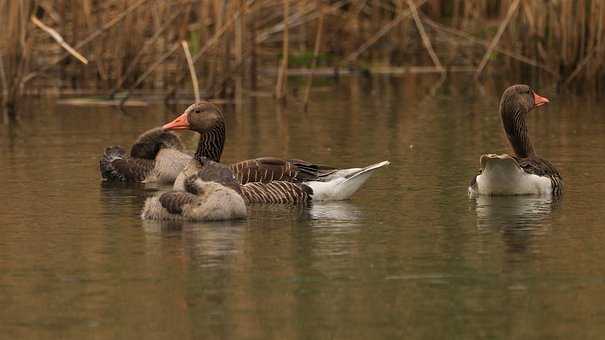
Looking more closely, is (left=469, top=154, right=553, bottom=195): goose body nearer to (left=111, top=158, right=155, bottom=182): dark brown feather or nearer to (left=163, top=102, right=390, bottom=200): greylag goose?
(left=163, top=102, right=390, bottom=200): greylag goose

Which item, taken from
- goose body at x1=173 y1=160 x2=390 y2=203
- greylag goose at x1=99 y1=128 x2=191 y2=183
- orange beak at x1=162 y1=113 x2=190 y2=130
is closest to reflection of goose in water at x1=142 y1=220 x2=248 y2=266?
goose body at x1=173 y1=160 x2=390 y2=203

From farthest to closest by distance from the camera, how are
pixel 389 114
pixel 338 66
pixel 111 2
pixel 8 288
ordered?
pixel 338 66 → pixel 111 2 → pixel 389 114 → pixel 8 288

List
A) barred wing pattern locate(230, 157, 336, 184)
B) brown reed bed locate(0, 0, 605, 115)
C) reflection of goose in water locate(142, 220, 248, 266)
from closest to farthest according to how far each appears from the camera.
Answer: reflection of goose in water locate(142, 220, 248, 266) → barred wing pattern locate(230, 157, 336, 184) → brown reed bed locate(0, 0, 605, 115)

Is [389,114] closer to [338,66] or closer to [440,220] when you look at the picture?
[338,66]

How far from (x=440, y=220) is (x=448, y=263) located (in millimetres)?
1905

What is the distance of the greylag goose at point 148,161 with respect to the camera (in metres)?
14.2

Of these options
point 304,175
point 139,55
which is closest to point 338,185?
point 304,175

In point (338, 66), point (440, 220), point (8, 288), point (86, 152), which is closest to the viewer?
point (8, 288)

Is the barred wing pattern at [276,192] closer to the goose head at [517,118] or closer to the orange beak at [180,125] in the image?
the orange beak at [180,125]

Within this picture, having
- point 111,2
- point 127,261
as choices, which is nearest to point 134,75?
point 111,2

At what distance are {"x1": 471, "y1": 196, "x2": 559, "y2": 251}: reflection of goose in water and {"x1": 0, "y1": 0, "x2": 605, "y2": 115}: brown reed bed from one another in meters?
6.50

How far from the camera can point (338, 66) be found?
84.4 ft

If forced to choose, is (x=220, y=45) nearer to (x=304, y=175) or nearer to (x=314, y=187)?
(x=304, y=175)

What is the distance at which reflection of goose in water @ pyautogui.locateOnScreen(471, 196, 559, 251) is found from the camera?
33.6 ft
